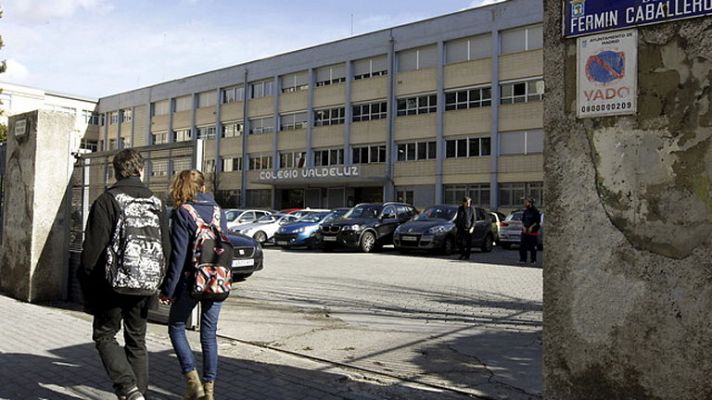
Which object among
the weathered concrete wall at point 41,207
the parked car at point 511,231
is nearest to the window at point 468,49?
the parked car at point 511,231

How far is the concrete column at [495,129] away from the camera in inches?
1462

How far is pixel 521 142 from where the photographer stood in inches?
1431

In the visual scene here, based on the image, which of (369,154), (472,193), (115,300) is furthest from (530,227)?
(369,154)

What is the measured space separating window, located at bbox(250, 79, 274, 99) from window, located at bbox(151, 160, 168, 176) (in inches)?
1698

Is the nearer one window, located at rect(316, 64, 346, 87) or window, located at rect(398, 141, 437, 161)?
window, located at rect(398, 141, 437, 161)

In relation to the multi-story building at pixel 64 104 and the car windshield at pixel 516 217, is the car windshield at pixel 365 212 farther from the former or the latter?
the multi-story building at pixel 64 104

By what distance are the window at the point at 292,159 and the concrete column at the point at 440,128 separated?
39.9 feet

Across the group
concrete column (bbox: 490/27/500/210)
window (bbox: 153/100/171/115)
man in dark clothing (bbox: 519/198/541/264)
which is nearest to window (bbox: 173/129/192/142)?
window (bbox: 153/100/171/115)

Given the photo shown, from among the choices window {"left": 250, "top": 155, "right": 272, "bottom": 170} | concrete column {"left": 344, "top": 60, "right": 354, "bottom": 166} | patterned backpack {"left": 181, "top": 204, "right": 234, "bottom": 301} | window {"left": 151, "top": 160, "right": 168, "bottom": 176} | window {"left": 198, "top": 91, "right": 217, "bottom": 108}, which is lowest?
patterned backpack {"left": 181, "top": 204, "right": 234, "bottom": 301}

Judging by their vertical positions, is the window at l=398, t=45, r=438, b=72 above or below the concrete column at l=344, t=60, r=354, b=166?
above

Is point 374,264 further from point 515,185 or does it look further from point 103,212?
point 515,185

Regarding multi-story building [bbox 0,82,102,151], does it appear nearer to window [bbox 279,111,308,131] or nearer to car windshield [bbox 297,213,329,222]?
window [bbox 279,111,308,131]

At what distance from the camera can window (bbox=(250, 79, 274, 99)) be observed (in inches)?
1997

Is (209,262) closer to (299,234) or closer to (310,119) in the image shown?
(299,234)
